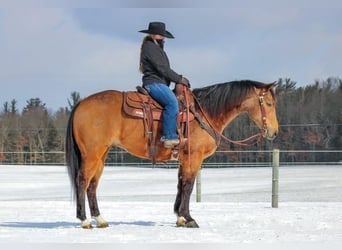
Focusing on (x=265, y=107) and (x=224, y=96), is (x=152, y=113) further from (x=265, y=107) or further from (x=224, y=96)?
(x=265, y=107)

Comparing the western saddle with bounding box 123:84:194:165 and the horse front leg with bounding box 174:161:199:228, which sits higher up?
the western saddle with bounding box 123:84:194:165

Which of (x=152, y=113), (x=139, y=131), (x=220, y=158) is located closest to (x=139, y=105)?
(x=152, y=113)

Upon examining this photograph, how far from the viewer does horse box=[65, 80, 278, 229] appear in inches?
226

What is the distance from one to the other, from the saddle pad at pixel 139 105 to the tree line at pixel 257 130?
30.9 metres

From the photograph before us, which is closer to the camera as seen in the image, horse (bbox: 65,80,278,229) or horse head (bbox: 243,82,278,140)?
horse (bbox: 65,80,278,229)

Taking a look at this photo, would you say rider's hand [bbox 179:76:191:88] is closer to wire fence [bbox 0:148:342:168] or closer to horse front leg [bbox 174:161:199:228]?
horse front leg [bbox 174:161:199:228]

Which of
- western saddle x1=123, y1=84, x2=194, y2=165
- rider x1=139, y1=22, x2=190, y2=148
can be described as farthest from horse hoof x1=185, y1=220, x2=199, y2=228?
rider x1=139, y1=22, x2=190, y2=148

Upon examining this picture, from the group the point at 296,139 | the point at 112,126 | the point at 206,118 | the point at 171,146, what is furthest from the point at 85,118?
the point at 296,139

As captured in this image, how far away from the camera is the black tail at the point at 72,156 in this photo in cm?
588

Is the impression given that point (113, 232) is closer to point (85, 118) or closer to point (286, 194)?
point (85, 118)

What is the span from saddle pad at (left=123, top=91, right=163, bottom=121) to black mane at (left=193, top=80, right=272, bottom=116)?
611 millimetres

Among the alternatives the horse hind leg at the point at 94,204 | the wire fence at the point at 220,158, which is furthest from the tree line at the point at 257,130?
the horse hind leg at the point at 94,204

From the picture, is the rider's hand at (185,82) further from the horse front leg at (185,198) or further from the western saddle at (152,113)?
the horse front leg at (185,198)

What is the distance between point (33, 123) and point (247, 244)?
43.0 m
